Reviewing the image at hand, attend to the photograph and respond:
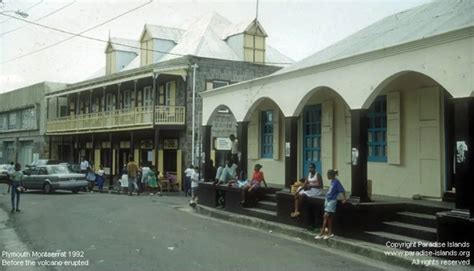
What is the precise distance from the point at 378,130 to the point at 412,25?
2982mm

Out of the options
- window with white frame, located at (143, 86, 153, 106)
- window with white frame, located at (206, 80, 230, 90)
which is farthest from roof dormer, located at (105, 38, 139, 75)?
window with white frame, located at (206, 80, 230, 90)

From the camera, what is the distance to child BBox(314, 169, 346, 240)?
11180mm

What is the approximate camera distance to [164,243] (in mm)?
11125

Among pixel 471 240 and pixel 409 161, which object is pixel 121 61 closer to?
pixel 409 161

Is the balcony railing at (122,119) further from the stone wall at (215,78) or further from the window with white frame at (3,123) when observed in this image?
the window with white frame at (3,123)

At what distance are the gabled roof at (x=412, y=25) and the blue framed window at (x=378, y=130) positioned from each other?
1.55 m

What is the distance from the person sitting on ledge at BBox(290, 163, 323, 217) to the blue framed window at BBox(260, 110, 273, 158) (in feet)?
20.6

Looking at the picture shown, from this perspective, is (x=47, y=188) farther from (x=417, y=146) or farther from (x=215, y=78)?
(x=417, y=146)

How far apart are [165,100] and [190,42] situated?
416 centimetres

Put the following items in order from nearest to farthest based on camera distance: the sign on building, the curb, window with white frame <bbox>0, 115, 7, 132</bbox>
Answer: the curb
the sign on building
window with white frame <bbox>0, 115, 7, 132</bbox>

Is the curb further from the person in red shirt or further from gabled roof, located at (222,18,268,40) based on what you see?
gabled roof, located at (222,18,268,40)

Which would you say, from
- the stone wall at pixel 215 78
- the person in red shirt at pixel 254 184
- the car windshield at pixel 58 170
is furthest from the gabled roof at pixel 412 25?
the car windshield at pixel 58 170

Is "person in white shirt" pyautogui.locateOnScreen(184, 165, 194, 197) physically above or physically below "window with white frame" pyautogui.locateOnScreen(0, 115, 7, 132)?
below

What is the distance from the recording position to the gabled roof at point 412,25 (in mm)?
11781
